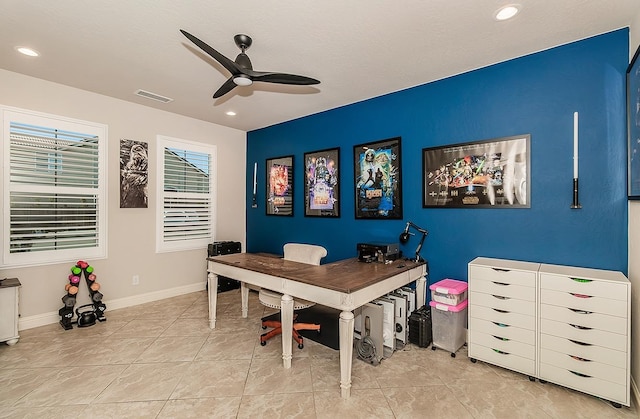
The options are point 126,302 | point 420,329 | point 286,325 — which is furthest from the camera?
point 126,302

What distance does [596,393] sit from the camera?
2006mm

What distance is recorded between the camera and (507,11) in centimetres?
203

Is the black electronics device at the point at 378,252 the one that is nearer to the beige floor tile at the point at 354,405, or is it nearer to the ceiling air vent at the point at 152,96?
the beige floor tile at the point at 354,405

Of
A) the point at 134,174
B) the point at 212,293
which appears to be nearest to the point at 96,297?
the point at 212,293

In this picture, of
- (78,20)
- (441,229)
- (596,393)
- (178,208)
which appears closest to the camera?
(596,393)

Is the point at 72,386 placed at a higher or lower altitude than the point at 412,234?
lower

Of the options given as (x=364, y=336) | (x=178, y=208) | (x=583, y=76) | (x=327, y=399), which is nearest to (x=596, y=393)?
(x=364, y=336)

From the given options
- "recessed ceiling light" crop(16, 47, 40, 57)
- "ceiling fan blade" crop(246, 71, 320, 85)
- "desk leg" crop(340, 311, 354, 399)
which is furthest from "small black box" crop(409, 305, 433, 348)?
"recessed ceiling light" crop(16, 47, 40, 57)

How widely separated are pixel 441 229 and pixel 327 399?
1929mm

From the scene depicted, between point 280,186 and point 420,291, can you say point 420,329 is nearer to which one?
point 420,291

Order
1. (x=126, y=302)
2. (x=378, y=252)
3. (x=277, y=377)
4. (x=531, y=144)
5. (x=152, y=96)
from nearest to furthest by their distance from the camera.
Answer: (x=277, y=377) → (x=531, y=144) → (x=378, y=252) → (x=152, y=96) → (x=126, y=302)

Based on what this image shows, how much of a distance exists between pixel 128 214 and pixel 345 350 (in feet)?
11.1

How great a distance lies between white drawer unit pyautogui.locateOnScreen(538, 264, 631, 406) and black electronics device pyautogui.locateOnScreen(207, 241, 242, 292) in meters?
3.88

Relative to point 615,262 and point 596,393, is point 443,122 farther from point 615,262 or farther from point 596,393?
point 596,393
